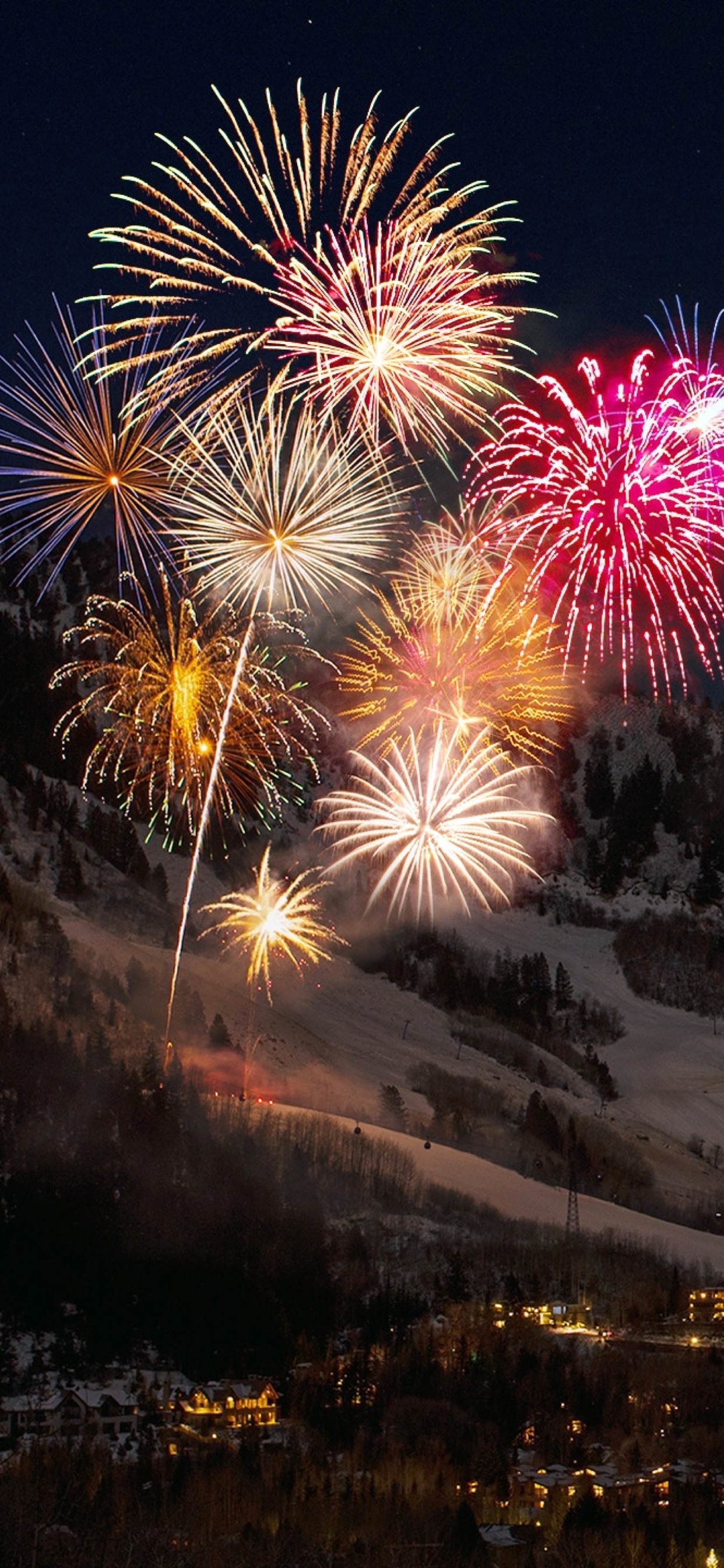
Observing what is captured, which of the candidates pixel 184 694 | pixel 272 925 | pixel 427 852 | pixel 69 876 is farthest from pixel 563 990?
pixel 184 694

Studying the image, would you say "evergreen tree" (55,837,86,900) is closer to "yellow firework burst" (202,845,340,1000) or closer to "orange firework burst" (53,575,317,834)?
"yellow firework burst" (202,845,340,1000)

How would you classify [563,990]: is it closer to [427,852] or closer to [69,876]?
[427,852]

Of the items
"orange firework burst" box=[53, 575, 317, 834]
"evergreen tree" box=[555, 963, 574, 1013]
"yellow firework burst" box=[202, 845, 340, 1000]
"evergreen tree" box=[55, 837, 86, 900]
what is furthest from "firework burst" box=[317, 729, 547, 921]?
"orange firework burst" box=[53, 575, 317, 834]

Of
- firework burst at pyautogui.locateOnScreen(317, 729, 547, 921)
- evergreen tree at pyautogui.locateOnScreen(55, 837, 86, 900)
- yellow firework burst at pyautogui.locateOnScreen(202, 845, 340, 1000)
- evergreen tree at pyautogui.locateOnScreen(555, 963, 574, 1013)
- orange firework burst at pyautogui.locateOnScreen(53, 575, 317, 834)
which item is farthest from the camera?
evergreen tree at pyautogui.locateOnScreen(555, 963, 574, 1013)

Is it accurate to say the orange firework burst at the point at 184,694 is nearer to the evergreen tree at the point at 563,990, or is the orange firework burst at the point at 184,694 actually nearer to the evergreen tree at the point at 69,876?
the evergreen tree at the point at 69,876

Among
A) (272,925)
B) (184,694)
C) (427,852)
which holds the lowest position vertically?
(184,694)

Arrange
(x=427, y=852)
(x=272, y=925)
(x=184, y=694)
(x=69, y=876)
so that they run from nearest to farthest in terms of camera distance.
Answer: (x=184, y=694), (x=272, y=925), (x=69, y=876), (x=427, y=852)

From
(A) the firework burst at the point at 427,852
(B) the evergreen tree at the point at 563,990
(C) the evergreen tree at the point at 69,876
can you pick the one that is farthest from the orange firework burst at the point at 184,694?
(B) the evergreen tree at the point at 563,990

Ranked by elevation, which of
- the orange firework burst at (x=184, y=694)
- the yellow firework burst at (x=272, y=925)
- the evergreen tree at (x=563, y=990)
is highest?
the evergreen tree at (x=563, y=990)
